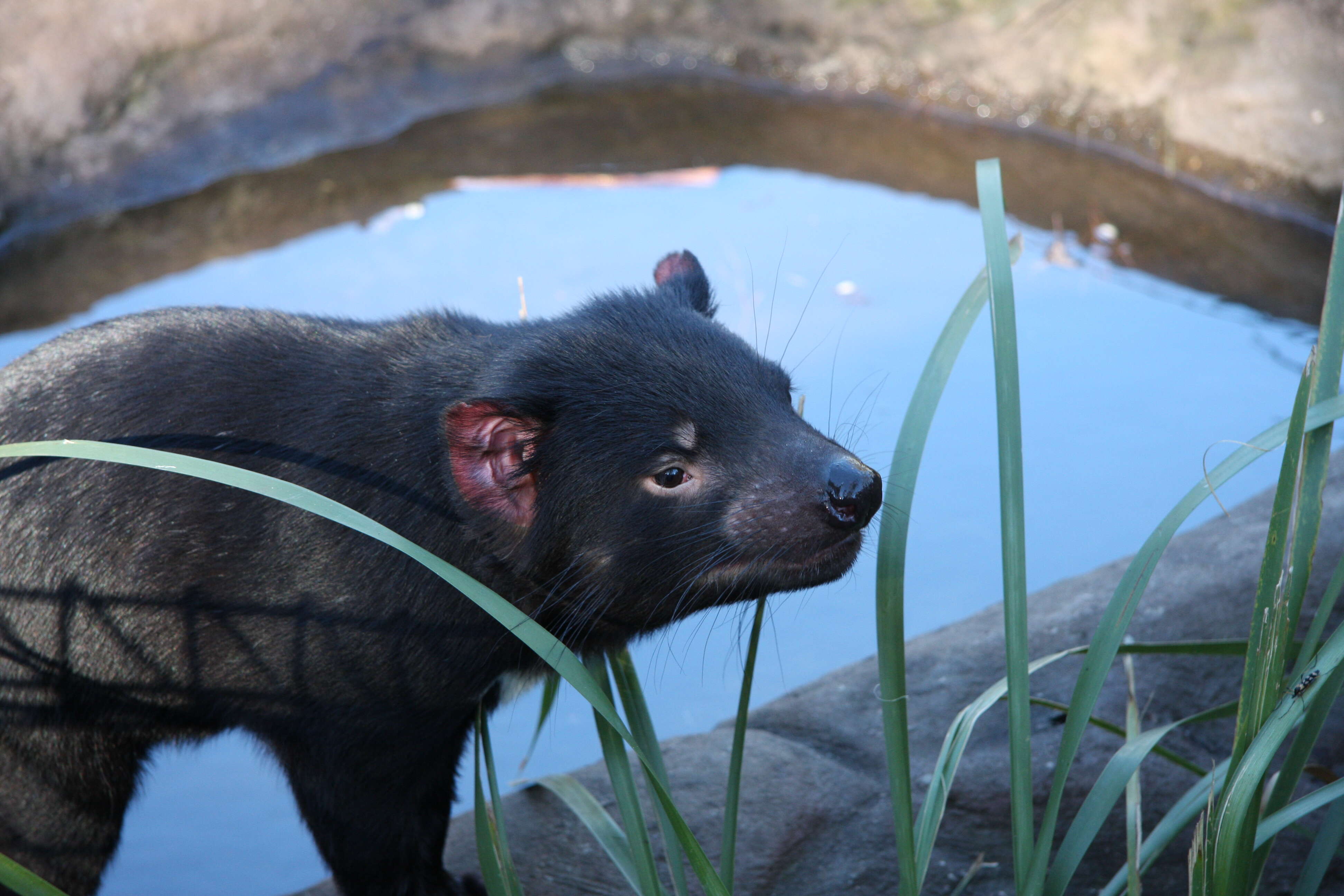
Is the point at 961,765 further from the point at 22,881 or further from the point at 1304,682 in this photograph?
the point at 22,881

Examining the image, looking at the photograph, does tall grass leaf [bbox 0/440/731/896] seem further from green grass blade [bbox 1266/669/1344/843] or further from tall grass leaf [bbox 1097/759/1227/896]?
green grass blade [bbox 1266/669/1344/843]

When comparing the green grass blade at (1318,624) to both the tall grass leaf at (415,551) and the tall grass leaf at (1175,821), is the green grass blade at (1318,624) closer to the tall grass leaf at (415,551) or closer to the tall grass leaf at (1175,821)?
the tall grass leaf at (1175,821)

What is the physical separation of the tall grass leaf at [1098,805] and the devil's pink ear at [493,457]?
1.11 metres

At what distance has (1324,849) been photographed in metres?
2.05

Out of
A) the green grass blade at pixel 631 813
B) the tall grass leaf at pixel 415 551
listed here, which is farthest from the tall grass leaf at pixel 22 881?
the green grass blade at pixel 631 813

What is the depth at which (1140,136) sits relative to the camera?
6.66 metres

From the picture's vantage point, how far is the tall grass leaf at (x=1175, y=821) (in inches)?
82.9

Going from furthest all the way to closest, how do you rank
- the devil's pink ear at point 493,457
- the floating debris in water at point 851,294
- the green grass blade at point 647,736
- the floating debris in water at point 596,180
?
the floating debris in water at point 596,180 → the floating debris in water at point 851,294 → the green grass blade at point 647,736 → the devil's pink ear at point 493,457

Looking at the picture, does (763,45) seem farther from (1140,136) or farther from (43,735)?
(43,735)

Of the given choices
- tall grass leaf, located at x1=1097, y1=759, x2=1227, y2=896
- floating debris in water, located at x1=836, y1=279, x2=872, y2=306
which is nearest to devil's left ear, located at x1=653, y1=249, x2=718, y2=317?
tall grass leaf, located at x1=1097, y1=759, x2=1227, y2=896

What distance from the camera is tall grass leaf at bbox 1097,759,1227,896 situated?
211 cm

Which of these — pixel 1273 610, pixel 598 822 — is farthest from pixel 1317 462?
pixel 598 822

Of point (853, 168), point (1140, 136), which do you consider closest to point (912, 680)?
point (853, 168)

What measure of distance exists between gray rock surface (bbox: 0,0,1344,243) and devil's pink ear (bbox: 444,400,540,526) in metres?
4.75
